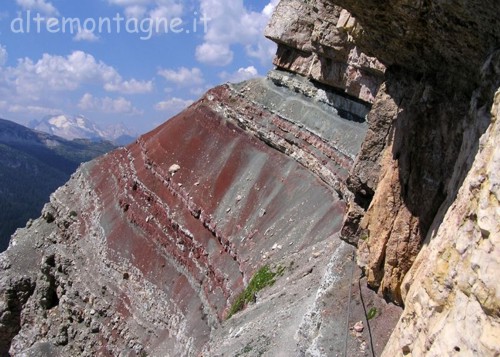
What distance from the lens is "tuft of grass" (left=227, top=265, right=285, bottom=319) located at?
28.0 meters

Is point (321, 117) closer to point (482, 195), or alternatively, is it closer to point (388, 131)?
point (388, 131)

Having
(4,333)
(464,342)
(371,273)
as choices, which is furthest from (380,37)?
(4,333)

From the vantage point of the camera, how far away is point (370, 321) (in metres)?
17.3

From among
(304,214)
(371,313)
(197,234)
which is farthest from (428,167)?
(197,234)

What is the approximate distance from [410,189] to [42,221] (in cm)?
4927

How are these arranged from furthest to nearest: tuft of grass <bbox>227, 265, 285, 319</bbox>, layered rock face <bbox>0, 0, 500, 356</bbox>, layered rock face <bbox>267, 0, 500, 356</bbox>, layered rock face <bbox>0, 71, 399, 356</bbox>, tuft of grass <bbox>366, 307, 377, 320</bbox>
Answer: layered rock face <bbox>0, 71, 399, 356</bbox> → tuft of grass <bbox>227, 265, 285, 319</bbox> → tuft of grass <bbox>366, 307, 377, 320</bbox> → layered rock face <bbox>0, 0, 500, 356</bbox> → layered rock face <bbox>267, 0, 500, 356</bbox>

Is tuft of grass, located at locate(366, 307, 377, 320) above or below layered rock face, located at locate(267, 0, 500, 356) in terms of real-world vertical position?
below

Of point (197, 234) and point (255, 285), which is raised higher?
point (255, 285)

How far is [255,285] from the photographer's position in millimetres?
28906

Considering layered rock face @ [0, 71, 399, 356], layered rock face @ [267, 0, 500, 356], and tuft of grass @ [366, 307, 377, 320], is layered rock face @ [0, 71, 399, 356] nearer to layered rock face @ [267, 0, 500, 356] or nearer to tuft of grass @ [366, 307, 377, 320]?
tuft of grass @ [366, 307, 377, 320]

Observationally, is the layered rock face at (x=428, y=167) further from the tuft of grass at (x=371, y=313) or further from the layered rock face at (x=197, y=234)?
the layered rock face at (x=197, y=234)

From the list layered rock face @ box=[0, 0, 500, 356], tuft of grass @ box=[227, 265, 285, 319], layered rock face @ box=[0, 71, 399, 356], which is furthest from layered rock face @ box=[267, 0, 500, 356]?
tuft of grass @ box=[227, 265, 285, 319]

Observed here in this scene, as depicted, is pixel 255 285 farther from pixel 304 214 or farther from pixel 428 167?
pixel 428 167

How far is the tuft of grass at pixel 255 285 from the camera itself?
91.8 ft
